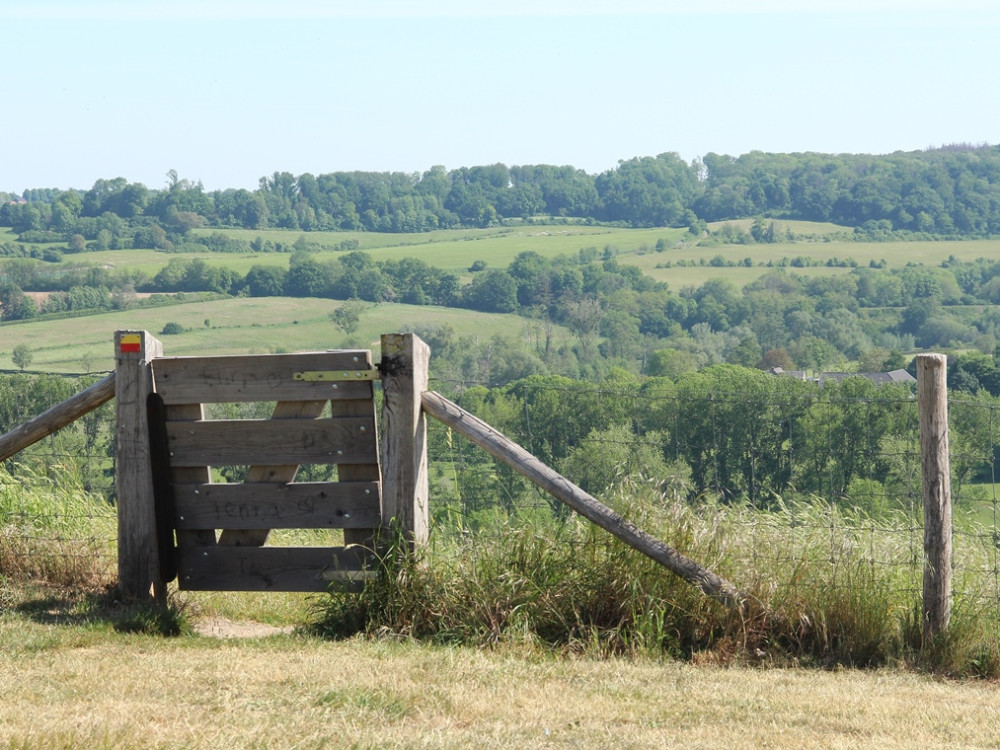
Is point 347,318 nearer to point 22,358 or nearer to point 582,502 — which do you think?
point 22,358

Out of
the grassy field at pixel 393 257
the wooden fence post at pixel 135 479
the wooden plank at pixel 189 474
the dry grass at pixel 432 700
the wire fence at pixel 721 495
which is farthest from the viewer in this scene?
the grassy field at pixel 393 257

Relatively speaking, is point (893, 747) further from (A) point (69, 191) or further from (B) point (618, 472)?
(A) point (69, 191)

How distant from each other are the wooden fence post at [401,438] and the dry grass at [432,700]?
80 centimetres

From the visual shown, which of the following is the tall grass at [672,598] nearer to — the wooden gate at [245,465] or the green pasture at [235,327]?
the wooden gate at [245,465]

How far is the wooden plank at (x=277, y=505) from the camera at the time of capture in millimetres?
6367

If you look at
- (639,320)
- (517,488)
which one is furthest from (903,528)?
Result: (639,320)

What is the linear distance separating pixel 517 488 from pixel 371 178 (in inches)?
7716

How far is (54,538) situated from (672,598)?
13.1ft

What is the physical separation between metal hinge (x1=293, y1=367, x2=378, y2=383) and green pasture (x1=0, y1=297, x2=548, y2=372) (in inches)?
3777

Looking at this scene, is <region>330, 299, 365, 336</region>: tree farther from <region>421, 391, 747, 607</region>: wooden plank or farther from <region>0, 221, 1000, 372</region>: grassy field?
<region>421, 391, 747, 607</region>: wooden plank

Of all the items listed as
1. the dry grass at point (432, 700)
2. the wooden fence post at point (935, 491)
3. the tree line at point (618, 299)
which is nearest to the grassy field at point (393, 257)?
the tree line at point (618, 299)

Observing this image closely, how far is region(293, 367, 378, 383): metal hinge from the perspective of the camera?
6289 mm

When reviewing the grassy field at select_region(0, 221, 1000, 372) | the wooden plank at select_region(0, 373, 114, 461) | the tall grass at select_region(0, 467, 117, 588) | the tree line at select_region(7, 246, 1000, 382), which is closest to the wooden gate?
the wooden plank at select_region(0, 373, 114, 461)

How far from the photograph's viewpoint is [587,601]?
5.97 metres
